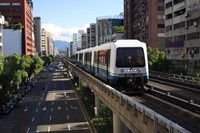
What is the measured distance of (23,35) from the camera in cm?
15112

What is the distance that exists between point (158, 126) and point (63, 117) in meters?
43.9

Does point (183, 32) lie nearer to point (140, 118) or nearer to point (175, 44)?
point (175, 44)

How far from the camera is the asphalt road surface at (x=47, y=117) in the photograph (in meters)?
49.1

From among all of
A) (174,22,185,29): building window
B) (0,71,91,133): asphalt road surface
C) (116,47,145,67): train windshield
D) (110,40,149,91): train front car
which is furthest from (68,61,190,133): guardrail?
(174,22,185,29): building window

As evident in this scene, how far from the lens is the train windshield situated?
90.8ft

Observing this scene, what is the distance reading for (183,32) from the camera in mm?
75188

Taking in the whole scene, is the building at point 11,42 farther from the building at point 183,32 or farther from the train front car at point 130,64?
the train front car at point 130,64

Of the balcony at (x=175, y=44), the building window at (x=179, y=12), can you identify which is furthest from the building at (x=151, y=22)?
the building window at (x=179, y=12)

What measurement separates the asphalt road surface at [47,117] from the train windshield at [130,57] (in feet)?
64.4

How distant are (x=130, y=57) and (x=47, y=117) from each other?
33.9 m

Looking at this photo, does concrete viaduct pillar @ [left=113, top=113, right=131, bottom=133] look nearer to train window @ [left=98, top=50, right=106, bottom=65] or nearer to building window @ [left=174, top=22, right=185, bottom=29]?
train window @ [left=98, top=50, right=106, bottom=65]

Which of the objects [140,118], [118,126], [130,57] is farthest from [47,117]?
[140,118]

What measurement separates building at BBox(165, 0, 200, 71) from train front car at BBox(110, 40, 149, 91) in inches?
1574

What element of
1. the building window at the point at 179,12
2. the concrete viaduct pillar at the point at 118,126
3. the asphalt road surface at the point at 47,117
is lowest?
the asphalt road surface at the point at 47,117
